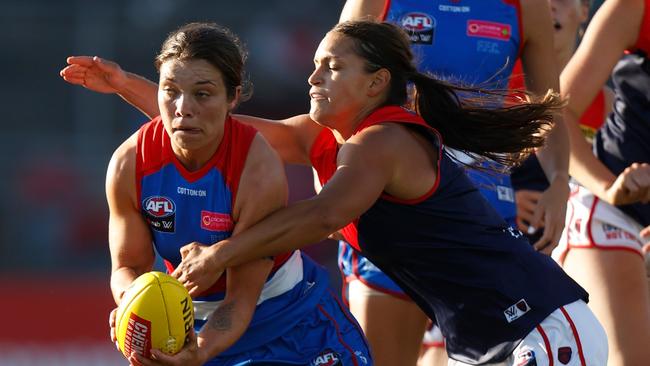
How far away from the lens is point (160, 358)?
3988 mm

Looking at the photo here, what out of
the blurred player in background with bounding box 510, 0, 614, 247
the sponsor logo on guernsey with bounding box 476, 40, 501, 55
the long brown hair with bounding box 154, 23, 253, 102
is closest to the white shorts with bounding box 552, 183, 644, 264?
the blurred player in background with bounding box 510, 0, 614, 247

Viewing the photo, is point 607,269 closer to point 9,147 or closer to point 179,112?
point 179,112

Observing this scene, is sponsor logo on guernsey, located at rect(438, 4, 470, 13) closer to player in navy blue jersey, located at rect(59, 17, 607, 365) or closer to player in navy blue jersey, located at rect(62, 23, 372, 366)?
player in navy blue jersey, located at rect(59, 17, 607, 365)

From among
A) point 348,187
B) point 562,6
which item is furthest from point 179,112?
point 562,6

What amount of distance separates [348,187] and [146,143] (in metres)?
0.81

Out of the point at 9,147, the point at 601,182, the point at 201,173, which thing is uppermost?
the point at 201,173

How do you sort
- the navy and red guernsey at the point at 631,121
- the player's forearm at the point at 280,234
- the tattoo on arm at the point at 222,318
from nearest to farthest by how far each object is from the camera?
the player's forearm at the point at 280,234
the tattoo on arm at the point at 222,318
the navy and red guernsey at the point at 631,121

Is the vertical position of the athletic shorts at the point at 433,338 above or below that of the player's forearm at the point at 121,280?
below

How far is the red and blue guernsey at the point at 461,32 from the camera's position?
5520 mm

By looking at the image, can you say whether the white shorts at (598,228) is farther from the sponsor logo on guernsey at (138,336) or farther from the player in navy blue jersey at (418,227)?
the sponsor logo on guernsey at (138,336)

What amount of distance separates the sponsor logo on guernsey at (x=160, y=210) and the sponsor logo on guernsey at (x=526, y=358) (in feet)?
4.36

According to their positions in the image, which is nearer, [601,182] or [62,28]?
[601,182]

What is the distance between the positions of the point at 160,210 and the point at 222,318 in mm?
472

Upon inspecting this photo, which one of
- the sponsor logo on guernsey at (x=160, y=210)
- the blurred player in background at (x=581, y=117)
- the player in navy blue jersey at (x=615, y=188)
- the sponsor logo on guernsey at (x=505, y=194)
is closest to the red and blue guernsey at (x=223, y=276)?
the sponsor logo on guernsey at (x=160, y=210)
